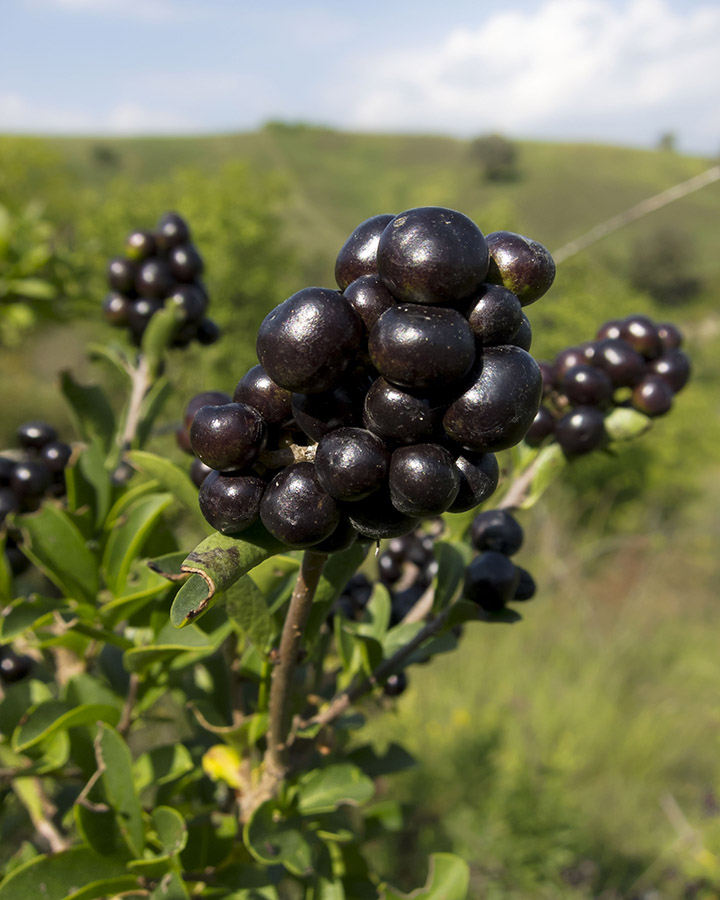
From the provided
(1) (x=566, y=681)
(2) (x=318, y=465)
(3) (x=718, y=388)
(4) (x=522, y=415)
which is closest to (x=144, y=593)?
(2) (x=318, y=465)

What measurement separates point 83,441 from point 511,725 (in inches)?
197

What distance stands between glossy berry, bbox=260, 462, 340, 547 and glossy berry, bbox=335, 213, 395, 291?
199mm

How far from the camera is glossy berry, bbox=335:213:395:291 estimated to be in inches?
25.3

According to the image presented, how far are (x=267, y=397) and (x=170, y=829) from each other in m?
0.79

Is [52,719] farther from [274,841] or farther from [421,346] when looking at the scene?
[421,346]

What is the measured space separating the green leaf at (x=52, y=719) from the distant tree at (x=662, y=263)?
123 feet

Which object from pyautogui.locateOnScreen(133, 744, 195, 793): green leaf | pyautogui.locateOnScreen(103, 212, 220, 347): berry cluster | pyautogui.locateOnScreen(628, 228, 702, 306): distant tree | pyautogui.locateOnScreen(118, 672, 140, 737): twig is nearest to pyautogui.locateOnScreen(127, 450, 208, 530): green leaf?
pyautogui.locateOnScreen(118, 672, 140, 737): twig

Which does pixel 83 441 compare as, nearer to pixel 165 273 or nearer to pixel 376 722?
pixel 165 273

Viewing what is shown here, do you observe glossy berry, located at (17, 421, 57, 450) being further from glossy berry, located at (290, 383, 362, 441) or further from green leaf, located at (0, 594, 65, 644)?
glossy berry, located at (290, 383, 362, 441)

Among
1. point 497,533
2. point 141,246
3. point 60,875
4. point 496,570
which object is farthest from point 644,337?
point 60,875

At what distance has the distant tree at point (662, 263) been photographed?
3512 cm

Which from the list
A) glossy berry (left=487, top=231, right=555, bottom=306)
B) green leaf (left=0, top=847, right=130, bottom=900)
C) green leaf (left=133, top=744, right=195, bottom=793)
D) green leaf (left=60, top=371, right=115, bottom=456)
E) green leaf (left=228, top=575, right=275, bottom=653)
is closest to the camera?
glossy berry (left=487, top=231, right=555, bottom=306)

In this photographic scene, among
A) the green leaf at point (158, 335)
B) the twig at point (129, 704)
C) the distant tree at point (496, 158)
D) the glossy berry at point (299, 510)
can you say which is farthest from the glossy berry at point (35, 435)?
the distant tree at point (496, 158)

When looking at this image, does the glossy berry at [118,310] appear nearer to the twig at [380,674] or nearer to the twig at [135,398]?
the twig at [135,398]
